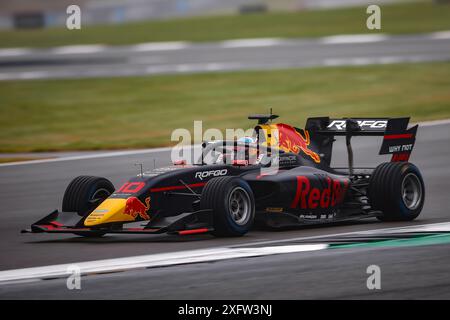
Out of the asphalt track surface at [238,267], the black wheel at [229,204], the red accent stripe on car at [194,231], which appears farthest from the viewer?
the black wheel at [229,204]

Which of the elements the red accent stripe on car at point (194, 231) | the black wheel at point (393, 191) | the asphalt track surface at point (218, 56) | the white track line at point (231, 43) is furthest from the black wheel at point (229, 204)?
the white track line at point (231, 43)

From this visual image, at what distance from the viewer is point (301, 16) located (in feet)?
165

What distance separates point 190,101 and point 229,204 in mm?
16431

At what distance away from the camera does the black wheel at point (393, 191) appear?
12.2m

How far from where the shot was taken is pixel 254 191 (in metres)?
12.0

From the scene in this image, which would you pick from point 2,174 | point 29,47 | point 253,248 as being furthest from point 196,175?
point 29,47

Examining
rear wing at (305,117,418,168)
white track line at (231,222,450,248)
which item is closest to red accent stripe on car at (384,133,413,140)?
rear wing at (305,117,418,168)

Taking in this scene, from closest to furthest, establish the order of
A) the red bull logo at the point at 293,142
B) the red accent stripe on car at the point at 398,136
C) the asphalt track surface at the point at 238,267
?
the asphalt track surface at the point at 238,267 < the red bull logo at the point at 293,142 < the red accent stripe on car at the point at 398,136

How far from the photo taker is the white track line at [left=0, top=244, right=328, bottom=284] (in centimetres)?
958

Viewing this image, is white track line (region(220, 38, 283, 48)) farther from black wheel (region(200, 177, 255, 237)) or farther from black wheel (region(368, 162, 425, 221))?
black wheel (region(200, 177, 255, 237))

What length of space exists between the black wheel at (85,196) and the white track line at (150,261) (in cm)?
165

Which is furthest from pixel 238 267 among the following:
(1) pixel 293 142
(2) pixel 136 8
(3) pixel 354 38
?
(2) pixel 136 8

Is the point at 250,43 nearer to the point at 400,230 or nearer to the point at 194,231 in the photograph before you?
the point at 400,230

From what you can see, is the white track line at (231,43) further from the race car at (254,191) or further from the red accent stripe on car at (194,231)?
the red accent stripe on car at (194,231)
